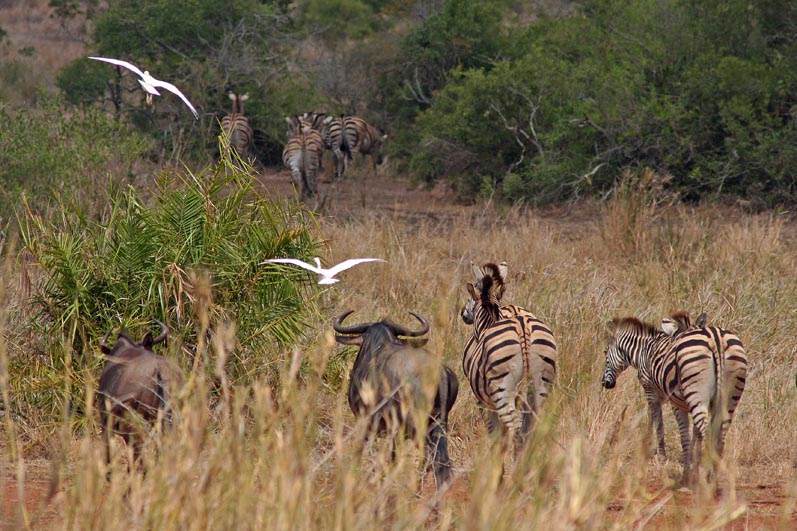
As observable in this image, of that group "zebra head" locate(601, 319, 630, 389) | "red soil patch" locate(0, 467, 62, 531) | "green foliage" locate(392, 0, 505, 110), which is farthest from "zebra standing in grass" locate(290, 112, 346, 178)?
"red soil patch" locate(0, 467, 62, 531)

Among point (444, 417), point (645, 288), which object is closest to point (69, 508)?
point (444, 417)

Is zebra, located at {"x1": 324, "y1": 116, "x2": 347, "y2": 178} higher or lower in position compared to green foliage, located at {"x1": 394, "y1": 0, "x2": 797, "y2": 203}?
lower

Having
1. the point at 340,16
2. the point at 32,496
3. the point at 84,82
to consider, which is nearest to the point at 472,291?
the point at 32,496

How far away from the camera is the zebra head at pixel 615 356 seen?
6.80 metres

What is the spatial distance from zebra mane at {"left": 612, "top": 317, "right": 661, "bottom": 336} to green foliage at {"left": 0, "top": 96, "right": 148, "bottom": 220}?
17.3 ft

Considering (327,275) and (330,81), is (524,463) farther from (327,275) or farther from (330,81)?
(330,81)

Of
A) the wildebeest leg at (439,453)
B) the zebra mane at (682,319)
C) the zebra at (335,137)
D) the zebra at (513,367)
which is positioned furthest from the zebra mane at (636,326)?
the zebra at (335,137)

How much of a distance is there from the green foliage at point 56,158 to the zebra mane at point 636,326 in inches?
208

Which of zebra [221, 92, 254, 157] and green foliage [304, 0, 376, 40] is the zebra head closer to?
zebra [221, 92, 254, 157]

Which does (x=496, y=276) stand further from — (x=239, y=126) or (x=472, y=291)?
(x=239, y=126)

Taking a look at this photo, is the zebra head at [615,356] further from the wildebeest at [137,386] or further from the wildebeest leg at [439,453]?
the wildebeest at [137,386]

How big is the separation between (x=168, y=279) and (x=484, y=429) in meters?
2.08

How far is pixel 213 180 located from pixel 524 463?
4.29m

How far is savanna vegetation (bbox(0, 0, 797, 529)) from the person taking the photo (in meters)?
3.10
